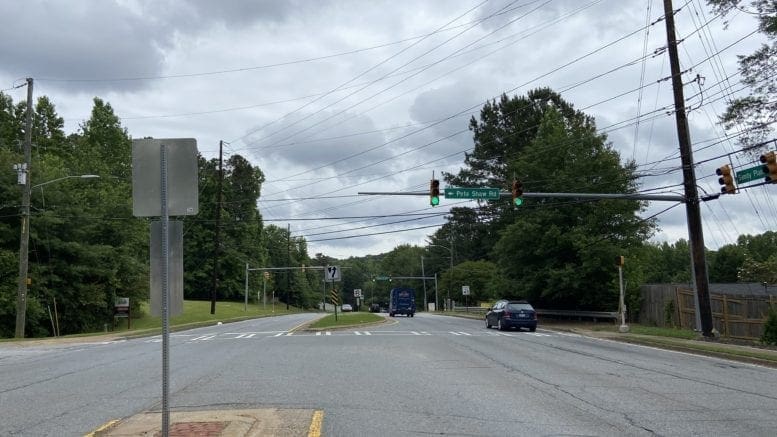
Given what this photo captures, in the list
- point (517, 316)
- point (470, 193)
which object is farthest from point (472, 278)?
point (470, 193)

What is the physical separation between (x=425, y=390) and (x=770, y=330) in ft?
52.8

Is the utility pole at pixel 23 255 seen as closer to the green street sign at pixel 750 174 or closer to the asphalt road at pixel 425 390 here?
the asphalt road at pixel 425 390

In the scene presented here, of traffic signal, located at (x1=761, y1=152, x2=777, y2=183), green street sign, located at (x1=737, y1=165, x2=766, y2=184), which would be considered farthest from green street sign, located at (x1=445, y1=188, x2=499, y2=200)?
traffic signal, located at (x1=761, y1=152, x2=777, y2=183)

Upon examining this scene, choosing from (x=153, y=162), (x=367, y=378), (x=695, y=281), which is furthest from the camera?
(x=695, y=281)

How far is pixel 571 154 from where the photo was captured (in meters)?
40.5

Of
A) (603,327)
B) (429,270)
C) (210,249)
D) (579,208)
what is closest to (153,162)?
(603,327)

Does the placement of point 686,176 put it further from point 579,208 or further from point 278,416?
point 278,416

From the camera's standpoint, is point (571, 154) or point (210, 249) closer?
point (571, 154)

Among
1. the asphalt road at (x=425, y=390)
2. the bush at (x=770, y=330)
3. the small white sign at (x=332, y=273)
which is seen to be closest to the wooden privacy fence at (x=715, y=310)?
the bush at (x=770, y=330)

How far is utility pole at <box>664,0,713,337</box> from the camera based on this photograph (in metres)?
24.4

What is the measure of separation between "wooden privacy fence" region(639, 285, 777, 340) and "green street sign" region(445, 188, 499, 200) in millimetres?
10134

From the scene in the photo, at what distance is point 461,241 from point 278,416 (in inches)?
3762

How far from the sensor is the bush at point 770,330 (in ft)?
70.4

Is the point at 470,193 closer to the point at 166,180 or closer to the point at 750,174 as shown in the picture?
the point at 750,174
